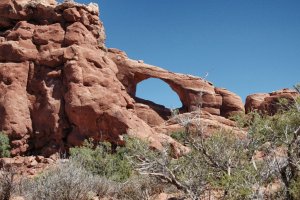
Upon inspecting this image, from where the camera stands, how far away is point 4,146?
21812 millimetres

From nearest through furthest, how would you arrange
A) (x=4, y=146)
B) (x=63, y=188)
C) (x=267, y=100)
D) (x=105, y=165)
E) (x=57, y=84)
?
(x=63, y=188) < (x=105, y=165) < (x=4, y=146) < (x=57, y=84) < (x=267, y=100)

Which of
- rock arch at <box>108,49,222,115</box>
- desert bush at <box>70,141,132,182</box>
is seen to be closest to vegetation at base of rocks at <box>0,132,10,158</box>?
desert bush at <box>70,141,132,182</box>

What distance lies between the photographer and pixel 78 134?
910 inches

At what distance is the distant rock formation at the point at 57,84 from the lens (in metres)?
23.0

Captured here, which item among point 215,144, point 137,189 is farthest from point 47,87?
point 215,144

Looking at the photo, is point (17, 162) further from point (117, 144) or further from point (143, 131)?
point (143, 131)

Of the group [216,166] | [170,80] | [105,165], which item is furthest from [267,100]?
[216,166]

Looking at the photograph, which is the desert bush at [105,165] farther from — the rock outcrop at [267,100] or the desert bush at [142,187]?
the rock outcrop at [267,100]

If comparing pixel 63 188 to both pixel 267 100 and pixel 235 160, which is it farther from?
pixel 267 100

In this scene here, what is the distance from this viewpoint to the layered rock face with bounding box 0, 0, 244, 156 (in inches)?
906

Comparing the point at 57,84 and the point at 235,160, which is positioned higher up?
the point at 57,84

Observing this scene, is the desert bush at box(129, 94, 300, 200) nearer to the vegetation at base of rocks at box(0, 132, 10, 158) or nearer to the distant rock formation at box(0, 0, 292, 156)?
the distant rock formation at box(0, 0, 292, 156)

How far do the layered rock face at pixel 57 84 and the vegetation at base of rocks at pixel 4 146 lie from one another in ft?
2.01

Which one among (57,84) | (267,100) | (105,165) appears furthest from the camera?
(267,100)
